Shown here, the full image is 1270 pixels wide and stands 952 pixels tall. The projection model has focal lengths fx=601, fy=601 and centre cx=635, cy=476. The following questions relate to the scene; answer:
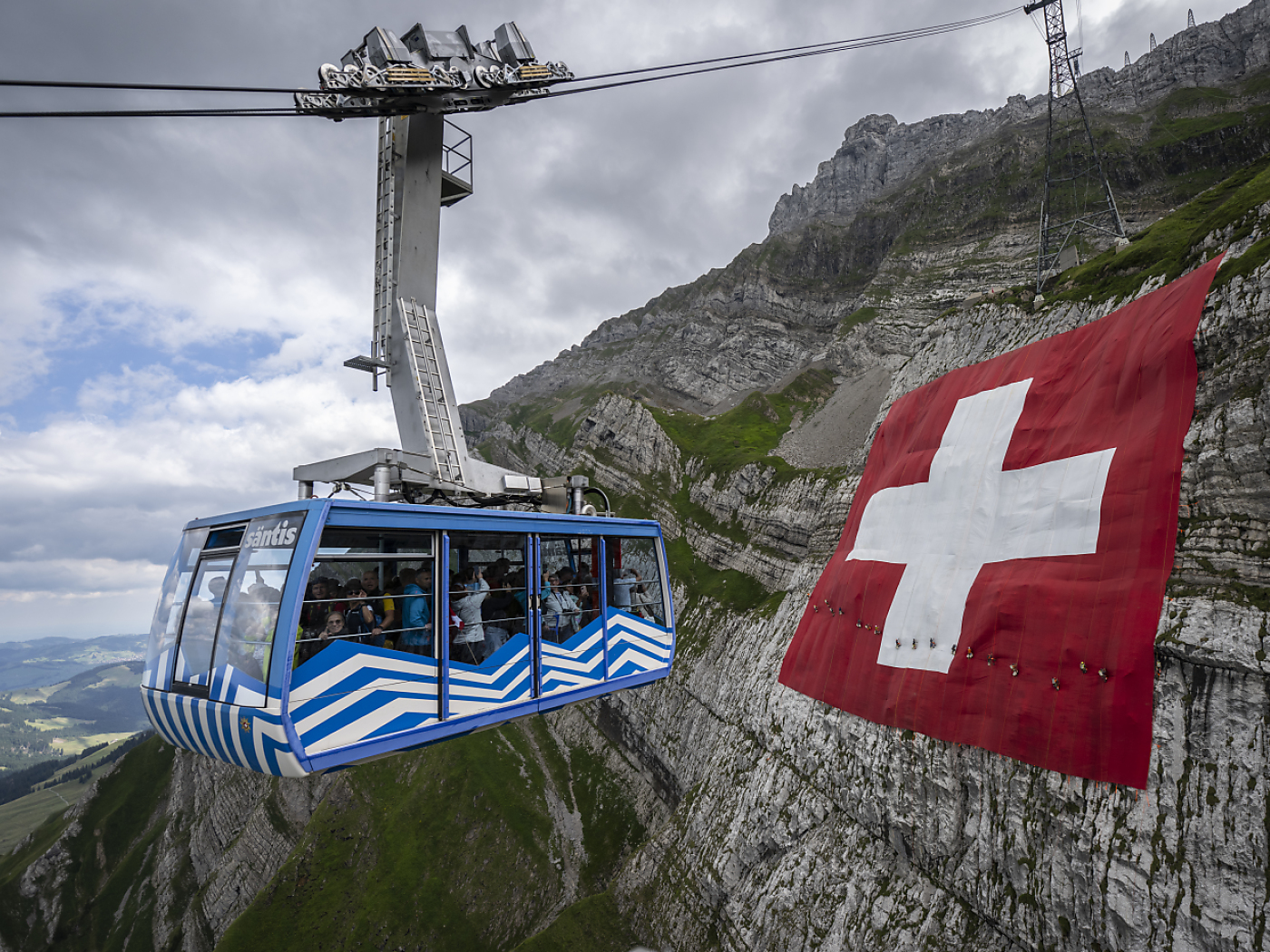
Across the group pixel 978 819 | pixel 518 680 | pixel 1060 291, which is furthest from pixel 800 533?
pixel 518 680

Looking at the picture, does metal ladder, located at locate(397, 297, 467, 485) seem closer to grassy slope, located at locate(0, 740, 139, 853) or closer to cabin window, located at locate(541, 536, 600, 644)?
cabin window, located at locate(541, 536, 600, 644)

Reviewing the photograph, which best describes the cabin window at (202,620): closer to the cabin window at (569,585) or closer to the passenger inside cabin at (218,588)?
the passenger inside cabin at (218,588)

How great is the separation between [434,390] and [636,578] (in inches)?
275

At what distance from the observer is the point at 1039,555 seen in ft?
51.0

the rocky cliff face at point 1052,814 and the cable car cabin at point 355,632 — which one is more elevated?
the cable car cabin at point 355,632

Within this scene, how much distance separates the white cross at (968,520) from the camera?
49.9 feet

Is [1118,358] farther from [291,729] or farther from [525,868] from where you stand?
[525,868]

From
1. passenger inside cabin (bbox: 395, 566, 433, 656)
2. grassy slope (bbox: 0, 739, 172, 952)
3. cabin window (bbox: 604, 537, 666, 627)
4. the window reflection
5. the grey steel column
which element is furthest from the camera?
grassy slope (bbox: 0, 739, 172, 952)

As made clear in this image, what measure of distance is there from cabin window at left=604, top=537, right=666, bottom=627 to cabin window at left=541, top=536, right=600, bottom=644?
0.37 m

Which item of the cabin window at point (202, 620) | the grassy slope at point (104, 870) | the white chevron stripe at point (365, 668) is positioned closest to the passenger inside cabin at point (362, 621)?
the white chevron stripe at point (365, 668)

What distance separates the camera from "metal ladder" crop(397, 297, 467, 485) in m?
14.8

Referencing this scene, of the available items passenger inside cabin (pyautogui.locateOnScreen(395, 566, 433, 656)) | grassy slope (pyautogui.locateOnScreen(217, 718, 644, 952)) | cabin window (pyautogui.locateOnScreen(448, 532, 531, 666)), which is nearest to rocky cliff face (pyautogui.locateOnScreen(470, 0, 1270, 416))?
grassy slope (pyautogui.locateOnScreen(217, 718, 644, 952))

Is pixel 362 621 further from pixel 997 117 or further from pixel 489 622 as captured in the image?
pixel 997 117

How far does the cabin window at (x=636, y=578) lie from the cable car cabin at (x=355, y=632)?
54.9 inches
